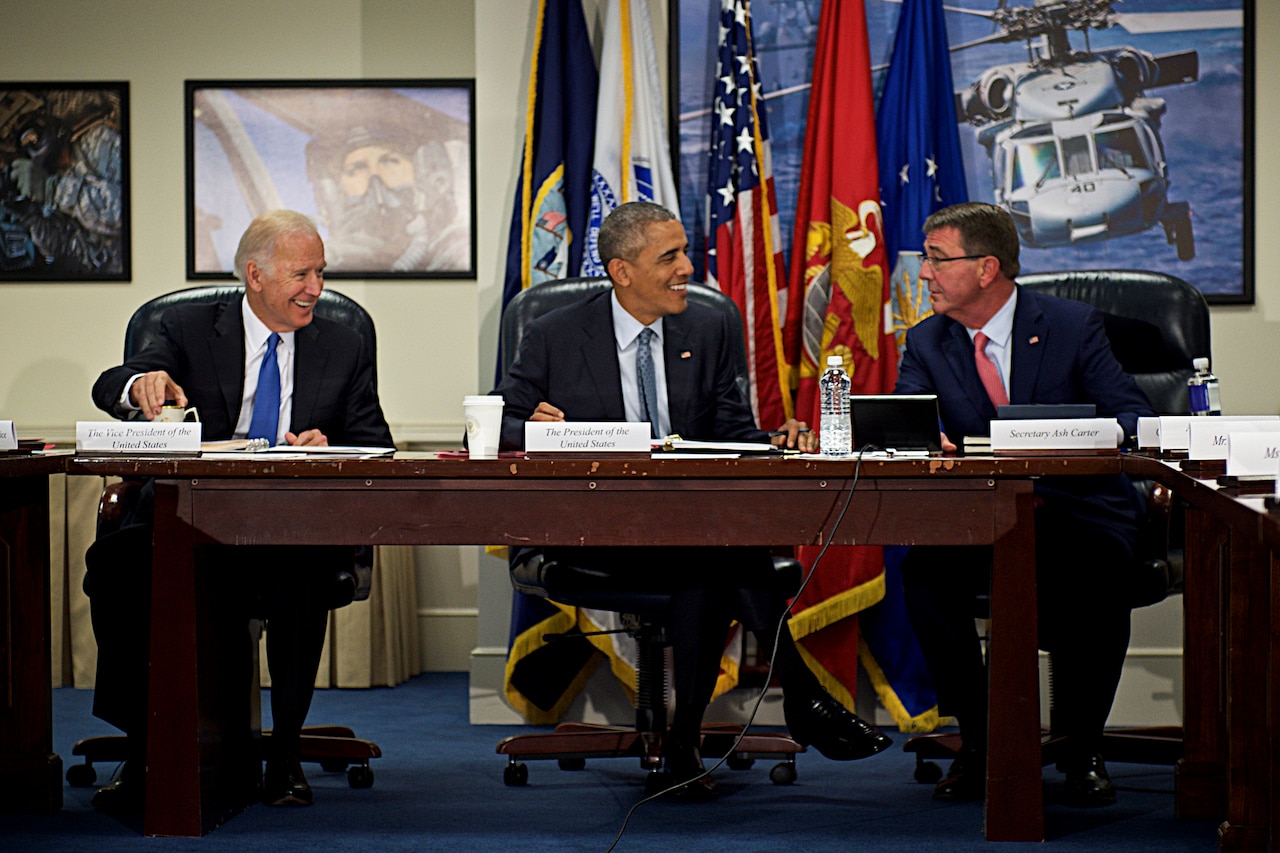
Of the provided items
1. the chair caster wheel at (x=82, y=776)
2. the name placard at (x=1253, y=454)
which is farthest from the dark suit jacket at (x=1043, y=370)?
the chair caster wheel at (x=82, y=776)

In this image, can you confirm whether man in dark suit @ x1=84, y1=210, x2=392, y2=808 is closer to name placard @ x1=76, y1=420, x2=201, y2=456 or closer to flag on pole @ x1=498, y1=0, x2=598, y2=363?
name placard @ x1=76, y1=420, x2=201, y2=456

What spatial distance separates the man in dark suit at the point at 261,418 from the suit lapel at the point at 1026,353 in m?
1.55

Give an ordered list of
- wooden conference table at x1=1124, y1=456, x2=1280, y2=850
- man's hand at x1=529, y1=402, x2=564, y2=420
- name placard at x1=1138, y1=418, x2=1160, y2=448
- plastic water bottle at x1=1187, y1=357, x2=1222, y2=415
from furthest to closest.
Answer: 1. plastic water bottle at x1=1187, y1=357, x2=1222, y2=415
2. man's hand at x1=529, y1=402, x2=564, y2=420
3. name placard at x1=1138, y1=418, x2=1160, y2=448
4. wooden conference table at x1=1124, y1=456, x2=1280, y2=850

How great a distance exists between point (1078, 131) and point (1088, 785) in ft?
7.10

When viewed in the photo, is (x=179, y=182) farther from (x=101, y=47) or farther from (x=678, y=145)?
(x=678, y=145)

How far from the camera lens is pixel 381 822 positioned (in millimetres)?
2885

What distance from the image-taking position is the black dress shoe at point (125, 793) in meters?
2.97

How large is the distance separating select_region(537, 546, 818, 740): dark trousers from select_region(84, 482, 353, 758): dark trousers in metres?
0.69

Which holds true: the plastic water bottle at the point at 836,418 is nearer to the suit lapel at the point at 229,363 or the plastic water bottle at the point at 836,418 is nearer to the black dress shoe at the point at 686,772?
the black dress shoe at the point at 686,772

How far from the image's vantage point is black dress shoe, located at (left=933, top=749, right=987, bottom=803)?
3.05 m

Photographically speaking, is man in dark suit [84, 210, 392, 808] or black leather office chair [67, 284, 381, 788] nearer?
man in dark suit [84, 210, 392, 808]

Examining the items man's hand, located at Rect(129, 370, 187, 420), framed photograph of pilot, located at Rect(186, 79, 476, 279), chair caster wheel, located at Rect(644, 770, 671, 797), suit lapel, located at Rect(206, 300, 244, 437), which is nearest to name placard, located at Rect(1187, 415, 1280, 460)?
chair caster wheel, located at Rect(644, 770, 671, 797)

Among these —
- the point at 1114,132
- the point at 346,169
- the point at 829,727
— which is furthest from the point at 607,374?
the point at 1114,132

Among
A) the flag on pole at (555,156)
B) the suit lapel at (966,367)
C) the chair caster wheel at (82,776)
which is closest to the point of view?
the chair caster wheel at (82,776)
